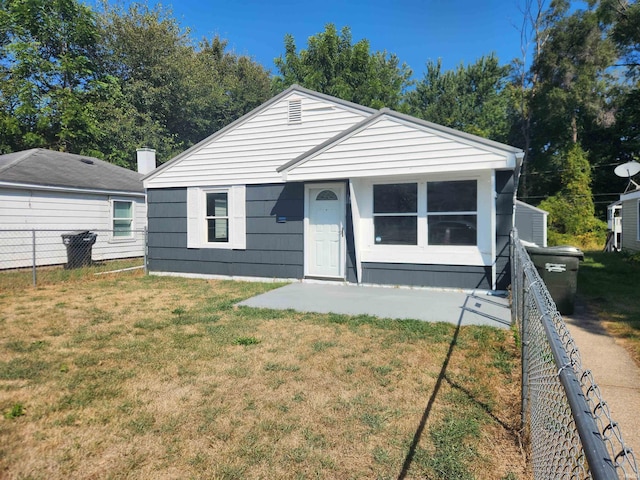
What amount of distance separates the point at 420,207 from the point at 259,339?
437 cm

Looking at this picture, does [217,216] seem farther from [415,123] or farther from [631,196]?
→ [631,196]

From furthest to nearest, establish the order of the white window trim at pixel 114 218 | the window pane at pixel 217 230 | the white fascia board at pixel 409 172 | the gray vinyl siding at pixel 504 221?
1. the white window trim at pixel 114 218
2. the window pane at pixel 217 230
3. the gray vinyl siding at pixel 504 221
4. the white fascia board at pixel 409 172

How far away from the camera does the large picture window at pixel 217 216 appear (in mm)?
9805

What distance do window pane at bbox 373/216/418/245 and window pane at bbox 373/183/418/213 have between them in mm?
183

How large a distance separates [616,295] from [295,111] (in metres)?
7.75

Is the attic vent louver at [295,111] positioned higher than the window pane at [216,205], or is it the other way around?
the attic vent louver at [295,111]

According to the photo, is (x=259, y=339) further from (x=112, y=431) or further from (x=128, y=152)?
(x=128, y=152)

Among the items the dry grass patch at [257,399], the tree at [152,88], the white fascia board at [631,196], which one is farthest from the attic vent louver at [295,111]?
the tree at [152,88]

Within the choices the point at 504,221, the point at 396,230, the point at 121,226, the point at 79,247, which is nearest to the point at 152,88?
the point at 121,226

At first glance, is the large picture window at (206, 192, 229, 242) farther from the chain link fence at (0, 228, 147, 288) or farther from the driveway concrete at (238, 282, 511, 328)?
the driveway concrete at (238, 282, 511, 328)

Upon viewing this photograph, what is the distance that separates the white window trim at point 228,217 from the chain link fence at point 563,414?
24.2 ft

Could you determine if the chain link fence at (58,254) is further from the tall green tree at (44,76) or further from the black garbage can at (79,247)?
the tall green tree at (44,76)

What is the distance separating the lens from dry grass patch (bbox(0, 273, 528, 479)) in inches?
98.2

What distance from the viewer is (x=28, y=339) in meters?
4.93
